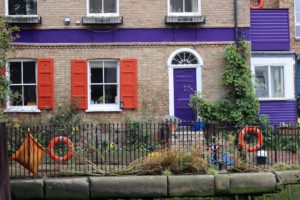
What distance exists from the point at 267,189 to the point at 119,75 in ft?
23.9

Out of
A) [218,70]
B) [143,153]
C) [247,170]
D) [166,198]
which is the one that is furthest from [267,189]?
[218,70]

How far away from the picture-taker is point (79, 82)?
1644 cm

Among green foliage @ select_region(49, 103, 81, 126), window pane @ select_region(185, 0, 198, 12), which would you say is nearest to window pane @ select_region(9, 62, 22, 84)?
green foliage @ select_region(49, 103, 81, 126)

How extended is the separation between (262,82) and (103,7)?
20.1ft

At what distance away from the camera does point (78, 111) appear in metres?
16.3

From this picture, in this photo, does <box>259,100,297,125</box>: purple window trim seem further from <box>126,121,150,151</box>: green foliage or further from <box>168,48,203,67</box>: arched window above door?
<box>126,121,150,151</box>: green foliage

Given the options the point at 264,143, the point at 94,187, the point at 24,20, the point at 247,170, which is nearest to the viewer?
the point at 94,187

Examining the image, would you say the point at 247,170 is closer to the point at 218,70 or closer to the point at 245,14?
the point at 218,70

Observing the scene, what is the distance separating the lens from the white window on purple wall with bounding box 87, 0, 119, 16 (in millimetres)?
16688

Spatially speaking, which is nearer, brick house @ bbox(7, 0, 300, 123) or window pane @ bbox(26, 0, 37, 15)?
brick house @ bbox(7, 0, 300, 123)

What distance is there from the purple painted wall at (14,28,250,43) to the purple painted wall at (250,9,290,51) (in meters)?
1.20

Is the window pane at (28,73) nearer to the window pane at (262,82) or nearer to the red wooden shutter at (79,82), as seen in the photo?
the red wooden shutter at (79,82)

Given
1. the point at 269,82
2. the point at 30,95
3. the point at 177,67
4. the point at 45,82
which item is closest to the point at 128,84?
the point at 177,67

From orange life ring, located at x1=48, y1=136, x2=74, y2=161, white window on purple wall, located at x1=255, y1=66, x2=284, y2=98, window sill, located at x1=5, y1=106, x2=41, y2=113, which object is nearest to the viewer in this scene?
orange life ring, located at x1=48, y1=136, x2=74, y2=161
